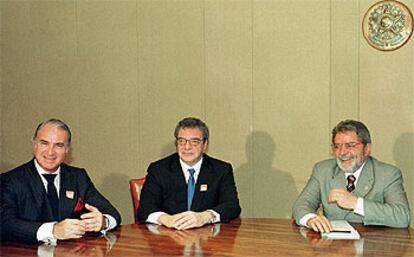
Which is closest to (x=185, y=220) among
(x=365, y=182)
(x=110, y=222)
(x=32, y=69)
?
(x=110, y=222)

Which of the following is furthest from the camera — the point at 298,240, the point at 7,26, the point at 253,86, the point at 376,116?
the point at 7,26

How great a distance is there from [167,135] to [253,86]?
3.16 ft

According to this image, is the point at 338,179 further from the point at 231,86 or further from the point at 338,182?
the point at 231,86

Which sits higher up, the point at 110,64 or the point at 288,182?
the point at 110,64

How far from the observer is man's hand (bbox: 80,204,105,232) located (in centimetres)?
Answer: 340

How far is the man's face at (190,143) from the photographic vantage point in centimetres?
416

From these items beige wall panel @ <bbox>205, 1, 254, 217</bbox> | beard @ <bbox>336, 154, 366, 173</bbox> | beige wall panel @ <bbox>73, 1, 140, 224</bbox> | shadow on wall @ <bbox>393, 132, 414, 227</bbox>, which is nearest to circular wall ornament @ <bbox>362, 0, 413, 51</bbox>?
shadow on wall @ <bbox>393, 132, 414, 227</bbox>

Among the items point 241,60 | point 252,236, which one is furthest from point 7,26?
point 252,236

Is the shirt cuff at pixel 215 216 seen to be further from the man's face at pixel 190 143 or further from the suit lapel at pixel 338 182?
the suit lapel at pixel 338 182

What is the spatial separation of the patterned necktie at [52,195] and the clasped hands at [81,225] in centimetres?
16

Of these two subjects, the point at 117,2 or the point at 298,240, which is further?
the point at 117,2

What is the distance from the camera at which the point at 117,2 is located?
6.30 meters

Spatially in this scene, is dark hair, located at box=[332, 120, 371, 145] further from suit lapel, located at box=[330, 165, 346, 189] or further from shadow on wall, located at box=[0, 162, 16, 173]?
shadow on wall, located at box=[0, 162, 16, 173]

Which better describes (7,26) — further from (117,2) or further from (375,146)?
(375,146)
